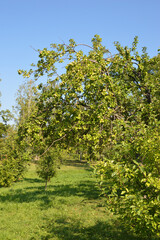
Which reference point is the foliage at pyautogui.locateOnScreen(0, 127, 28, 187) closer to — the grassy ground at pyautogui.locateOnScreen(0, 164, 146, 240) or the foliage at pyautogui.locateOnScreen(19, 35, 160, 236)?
the grassy ground at pyautogui.locateOnScreen(0, 164, 146, 240)

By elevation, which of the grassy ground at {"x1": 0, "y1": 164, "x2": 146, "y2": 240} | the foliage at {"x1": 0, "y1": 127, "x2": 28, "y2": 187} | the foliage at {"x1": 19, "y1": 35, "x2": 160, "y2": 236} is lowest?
the grassy ground at {"x1": 0, "y1": 164, "x2": 146, "y2": 240}

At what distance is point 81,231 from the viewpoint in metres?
9.32

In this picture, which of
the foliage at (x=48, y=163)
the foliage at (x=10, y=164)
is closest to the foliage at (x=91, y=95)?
the foliage at (x=48, y=163)

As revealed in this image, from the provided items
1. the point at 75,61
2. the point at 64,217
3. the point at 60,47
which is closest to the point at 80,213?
the point at 64,217

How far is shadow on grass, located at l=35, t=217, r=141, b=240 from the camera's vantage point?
8578mm

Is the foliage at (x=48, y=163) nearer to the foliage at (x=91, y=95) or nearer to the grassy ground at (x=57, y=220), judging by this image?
the grassy ground at (x=57, y=220)

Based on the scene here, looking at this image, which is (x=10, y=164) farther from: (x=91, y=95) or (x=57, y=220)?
(x=91, y=95)

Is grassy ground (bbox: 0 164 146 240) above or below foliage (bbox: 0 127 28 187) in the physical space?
below

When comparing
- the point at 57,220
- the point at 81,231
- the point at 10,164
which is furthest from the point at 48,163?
the point at 81,231

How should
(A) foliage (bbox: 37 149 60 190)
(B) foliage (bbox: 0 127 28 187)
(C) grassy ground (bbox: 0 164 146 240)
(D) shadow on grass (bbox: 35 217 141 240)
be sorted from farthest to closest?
(B) foliage (bbox: 0 127 28 187)
(A) foliage (bbox: 37 149 60 190)
(C) grassy ground (bbox: 0 164 146 240)
(D) shadow on grass (bbox: 35 217 141 240)

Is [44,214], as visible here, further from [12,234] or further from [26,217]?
[12,234]

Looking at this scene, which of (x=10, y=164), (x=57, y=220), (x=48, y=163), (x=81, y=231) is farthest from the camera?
(x=10, y=164)

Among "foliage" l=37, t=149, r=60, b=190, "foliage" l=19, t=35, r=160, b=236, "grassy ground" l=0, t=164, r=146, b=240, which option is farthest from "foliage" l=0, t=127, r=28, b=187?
"foliage" l=19, t=35, r=160, b=236

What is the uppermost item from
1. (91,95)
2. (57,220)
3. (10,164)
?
(91,95)
